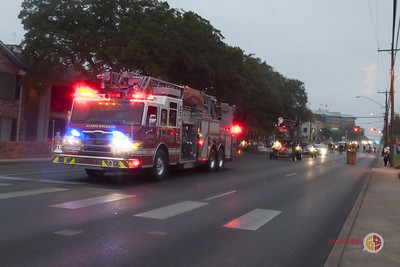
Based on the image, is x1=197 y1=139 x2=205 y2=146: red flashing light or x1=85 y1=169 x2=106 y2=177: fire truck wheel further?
x1=197 y1=139 x2=205 y2=146: red flashing light

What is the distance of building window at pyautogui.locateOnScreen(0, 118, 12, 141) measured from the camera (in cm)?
3037

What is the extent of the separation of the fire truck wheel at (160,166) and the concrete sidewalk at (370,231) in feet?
20.1

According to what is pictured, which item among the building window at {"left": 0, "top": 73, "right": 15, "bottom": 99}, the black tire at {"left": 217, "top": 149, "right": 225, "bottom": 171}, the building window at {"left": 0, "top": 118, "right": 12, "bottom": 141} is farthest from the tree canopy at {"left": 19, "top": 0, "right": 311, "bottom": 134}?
the black tire at {"left": 217, "top": 149, "right": 225, "bottom": 171}

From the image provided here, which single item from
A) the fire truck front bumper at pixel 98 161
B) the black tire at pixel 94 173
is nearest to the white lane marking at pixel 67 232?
the fire truck front bumper at pixel 98 161

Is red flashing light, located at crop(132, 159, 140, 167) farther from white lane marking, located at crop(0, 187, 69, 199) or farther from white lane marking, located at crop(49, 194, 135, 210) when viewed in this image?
white lane marking, located at crop(0, 187, 69, 199)

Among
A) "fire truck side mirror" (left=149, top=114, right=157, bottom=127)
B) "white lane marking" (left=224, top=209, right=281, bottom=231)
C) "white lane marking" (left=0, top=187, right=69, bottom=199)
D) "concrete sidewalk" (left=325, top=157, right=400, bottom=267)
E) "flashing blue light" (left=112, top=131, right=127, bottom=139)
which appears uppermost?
"fire truck side mirror" (left=149, top=114, right=157, bottom=127)

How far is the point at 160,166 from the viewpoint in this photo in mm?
13445

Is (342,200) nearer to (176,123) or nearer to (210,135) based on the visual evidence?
(176,123)

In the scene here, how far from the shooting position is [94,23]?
2800 centimetres

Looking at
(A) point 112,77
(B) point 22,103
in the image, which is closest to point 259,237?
(A) point 112,77

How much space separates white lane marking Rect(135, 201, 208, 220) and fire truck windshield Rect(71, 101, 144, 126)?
140 inches

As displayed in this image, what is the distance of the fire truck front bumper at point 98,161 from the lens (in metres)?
11.6

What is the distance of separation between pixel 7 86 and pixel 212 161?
19.7m

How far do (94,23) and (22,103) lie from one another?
895cm
